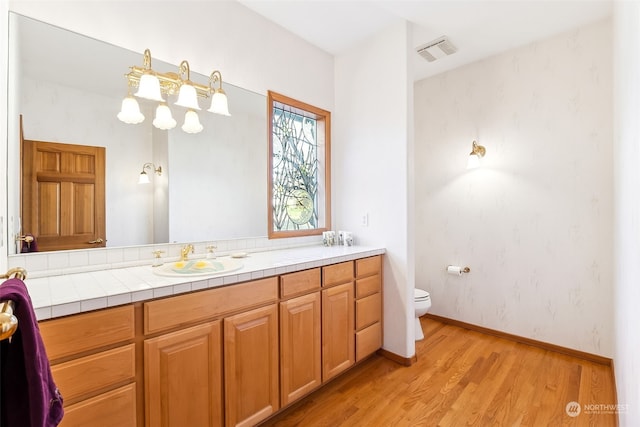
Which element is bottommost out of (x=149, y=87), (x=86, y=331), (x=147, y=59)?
(x=86, y=331)

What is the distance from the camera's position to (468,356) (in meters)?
2.40

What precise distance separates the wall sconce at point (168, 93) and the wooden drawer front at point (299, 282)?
1.11m

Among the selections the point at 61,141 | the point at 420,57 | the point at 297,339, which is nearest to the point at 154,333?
the point at 297,339

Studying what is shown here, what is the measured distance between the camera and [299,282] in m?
1.76

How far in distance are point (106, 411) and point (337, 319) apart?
128cm

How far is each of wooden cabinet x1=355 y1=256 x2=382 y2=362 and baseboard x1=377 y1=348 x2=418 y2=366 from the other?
78mm

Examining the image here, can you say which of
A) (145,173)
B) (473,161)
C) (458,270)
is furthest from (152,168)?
(458,270)

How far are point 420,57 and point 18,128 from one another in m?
2.90

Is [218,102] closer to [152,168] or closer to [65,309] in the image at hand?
[152,168]

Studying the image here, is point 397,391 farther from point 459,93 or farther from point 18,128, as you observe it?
point 459,93

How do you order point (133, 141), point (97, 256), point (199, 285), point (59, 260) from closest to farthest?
1. point (199, 285)
2. point (59, 260)
3. point (97, 256)
4. point (133, 141)

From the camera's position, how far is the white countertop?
103 centimetres

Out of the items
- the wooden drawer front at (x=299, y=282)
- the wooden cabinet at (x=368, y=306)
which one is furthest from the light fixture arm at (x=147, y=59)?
the wooden cabinet at (x=368, y=306)

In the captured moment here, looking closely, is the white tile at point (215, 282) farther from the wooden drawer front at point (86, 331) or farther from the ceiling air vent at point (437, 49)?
the ceiling air vent at point (437, 49)
